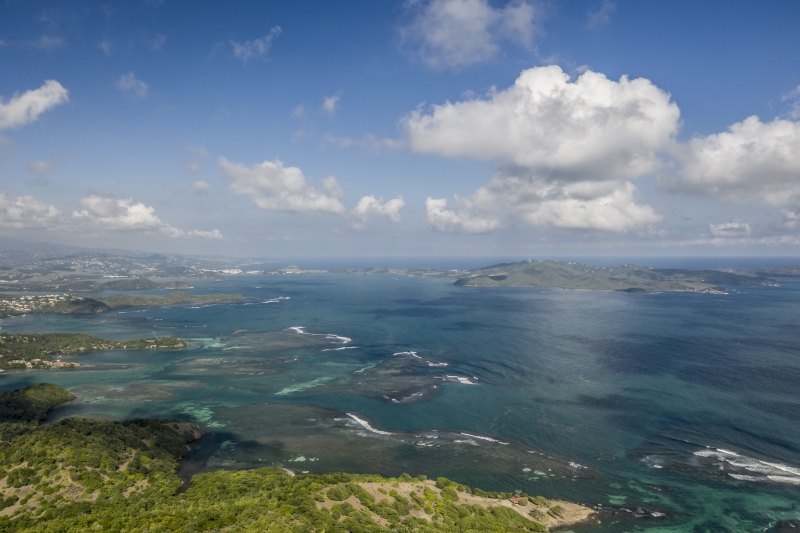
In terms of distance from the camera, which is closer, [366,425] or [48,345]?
[366,425]

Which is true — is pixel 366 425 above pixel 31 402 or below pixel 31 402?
below

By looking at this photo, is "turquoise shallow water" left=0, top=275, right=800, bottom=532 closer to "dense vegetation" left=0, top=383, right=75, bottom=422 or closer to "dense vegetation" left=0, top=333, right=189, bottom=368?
"dense vegetation" left=0, top=383, right=75, bottom=422

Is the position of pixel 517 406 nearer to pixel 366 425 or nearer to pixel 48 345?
pixel 366 425

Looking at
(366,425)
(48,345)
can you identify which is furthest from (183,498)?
(48,345)

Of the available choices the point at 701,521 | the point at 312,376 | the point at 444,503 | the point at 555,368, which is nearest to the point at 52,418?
the point at 312,376

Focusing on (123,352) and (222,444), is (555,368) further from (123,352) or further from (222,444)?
(123,352)

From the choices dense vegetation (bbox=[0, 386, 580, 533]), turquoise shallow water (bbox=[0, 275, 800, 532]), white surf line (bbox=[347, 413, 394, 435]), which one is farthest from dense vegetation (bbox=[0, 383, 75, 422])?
white surf line (bbox=[347, 413, 394, 435])

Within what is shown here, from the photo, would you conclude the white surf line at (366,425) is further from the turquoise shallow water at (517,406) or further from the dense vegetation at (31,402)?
the dense vegetation at (31,402)

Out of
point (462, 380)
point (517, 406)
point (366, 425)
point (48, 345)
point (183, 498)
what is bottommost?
point (366, 425)

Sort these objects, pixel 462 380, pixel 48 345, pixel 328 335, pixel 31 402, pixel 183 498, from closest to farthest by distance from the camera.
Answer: pixel 183 498
pixel 31 402
pixel 462 380
pixel 48 345
pixel 328 335
